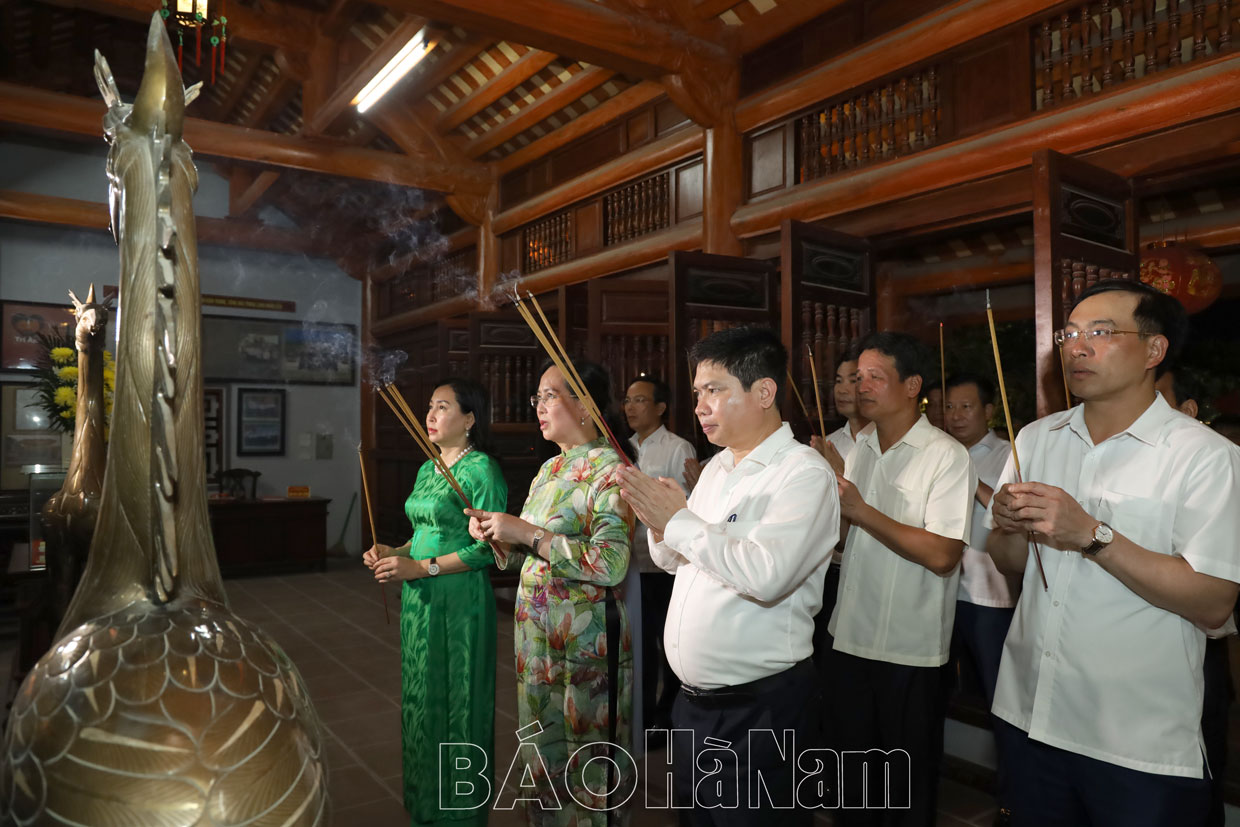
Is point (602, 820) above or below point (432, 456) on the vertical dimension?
below

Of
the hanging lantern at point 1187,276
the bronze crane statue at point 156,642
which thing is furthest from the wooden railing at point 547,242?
the bronze crane statue at point 156,642

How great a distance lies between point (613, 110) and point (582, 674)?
416 centimetres

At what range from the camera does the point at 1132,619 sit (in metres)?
1.44

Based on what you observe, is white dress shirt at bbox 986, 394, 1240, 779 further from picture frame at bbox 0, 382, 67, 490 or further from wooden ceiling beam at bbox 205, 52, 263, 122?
picture frame at bbox 0, 382, 67, 490

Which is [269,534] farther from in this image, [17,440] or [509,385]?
[509,385]

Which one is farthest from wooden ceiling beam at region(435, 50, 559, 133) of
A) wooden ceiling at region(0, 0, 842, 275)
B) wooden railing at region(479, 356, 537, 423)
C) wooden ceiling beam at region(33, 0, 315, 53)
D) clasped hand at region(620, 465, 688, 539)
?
clasped hand at region(620, 465, 688, 539)

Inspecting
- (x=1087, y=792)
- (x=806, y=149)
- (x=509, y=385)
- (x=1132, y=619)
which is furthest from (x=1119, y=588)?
(x=509, y=385)

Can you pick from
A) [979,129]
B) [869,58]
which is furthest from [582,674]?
[869,58]

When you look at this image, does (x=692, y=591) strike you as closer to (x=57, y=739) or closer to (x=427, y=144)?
(x=57, y=739)

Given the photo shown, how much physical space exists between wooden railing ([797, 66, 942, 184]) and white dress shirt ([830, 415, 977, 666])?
196 centimetres

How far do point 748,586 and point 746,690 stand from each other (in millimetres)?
248

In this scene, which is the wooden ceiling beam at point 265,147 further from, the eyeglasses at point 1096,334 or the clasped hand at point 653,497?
the eyeglasses at point 1096,334

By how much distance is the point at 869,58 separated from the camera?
3635mm

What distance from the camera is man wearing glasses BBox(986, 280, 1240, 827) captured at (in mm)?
1371
